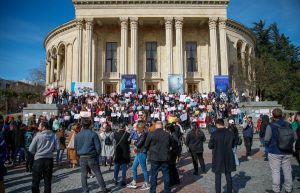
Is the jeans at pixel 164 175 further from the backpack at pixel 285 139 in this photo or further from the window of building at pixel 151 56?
the window of building at pixel 151 56

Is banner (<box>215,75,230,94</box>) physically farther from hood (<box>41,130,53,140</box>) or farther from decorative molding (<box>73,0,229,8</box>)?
hood (<box>41,130,53,140</box>)

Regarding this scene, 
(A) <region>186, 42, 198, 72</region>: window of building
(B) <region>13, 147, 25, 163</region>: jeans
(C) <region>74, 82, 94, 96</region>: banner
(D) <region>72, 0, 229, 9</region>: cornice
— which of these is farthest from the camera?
(A) <region>186, 42, 198, 72</region>: window of building

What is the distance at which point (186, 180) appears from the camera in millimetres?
9680

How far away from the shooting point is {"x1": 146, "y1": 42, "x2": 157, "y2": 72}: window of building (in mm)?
38625

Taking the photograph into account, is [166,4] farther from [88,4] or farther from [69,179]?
[69,179]

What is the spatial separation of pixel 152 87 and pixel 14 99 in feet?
95.0

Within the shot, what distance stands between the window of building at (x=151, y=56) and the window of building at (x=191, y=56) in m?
4.25

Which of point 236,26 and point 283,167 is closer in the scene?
point 283,167

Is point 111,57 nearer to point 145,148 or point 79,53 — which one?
point 79,53

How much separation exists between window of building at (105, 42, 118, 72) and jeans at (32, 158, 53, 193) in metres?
32.0

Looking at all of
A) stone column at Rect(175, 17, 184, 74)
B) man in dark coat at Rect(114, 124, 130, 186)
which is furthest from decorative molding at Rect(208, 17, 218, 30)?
man in dark coat at Rect(114, 124, 130, 186)

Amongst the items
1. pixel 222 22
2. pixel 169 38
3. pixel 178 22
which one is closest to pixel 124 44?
pixel 169 38

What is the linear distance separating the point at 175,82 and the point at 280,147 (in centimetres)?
2540

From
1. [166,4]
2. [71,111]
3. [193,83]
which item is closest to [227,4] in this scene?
[166,4]
